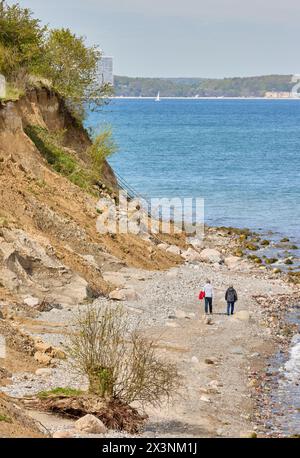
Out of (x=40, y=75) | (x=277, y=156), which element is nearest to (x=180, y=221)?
(x=40, y=75)

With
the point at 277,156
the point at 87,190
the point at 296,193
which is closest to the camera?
the point at 87,190

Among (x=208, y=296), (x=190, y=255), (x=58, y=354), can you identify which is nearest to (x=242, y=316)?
(x=208, y=296)

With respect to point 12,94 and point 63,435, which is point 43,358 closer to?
point 63,435

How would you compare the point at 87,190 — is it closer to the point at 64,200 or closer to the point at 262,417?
the point at 64,200

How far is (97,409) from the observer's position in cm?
2153

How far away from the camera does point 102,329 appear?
72.3 feet

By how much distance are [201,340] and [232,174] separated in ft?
207

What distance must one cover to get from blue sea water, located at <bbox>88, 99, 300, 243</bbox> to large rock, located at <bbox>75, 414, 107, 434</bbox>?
36990 mm

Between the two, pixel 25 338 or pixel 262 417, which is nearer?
pixel 262 417

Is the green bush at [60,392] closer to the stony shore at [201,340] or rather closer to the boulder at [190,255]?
the stony shore at [201,340]

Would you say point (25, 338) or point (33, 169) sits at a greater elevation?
point (33, 169)

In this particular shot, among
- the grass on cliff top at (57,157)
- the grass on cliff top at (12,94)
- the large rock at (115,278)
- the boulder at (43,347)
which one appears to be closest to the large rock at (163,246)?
the grass on cliff top at (57,157)

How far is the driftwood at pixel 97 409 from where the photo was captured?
21.3 meters

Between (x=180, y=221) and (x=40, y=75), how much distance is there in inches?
502
